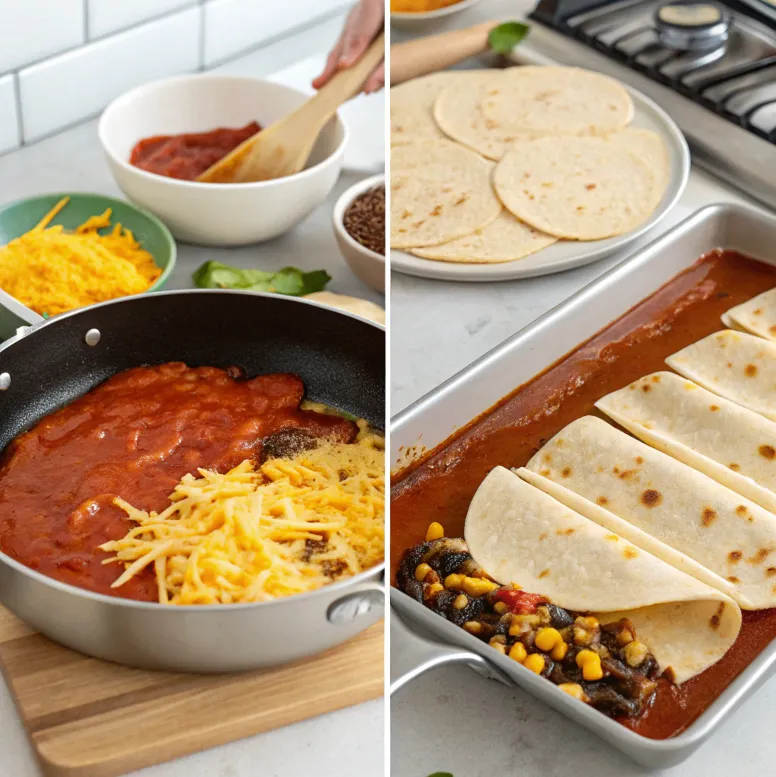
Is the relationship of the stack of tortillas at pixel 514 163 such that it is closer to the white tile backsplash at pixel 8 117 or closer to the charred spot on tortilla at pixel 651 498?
the charred spot on tortilla at pixel 651 498

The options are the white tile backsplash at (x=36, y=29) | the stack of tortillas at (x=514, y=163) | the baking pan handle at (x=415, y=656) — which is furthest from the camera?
the white tile backsplash at (x=36, y=29)

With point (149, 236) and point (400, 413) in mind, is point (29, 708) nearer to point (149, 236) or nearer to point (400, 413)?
point (400, 413)

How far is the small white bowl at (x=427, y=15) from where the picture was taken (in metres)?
2.51

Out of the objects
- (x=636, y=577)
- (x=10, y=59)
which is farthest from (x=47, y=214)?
(x=636, y=577)

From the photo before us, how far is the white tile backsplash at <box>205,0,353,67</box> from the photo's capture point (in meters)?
2.62

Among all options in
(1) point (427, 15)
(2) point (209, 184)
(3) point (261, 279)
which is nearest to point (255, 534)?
(3) point (261, 279)

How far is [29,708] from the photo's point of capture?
3.88 feet

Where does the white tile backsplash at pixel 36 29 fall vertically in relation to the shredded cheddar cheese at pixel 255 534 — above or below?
above

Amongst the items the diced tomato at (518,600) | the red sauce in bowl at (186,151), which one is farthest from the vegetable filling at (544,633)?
the red sauce in bowl at (186,151)

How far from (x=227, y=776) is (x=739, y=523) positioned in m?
0.72

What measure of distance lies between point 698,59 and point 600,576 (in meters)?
1.49

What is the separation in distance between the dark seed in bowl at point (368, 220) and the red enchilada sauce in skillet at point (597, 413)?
0.39m

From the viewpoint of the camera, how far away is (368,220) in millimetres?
1910

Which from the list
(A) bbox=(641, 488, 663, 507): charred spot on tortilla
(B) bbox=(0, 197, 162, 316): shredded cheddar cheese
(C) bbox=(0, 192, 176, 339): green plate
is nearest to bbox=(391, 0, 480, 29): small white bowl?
(C) bbox=(0, 192, 176, 339): green plate
